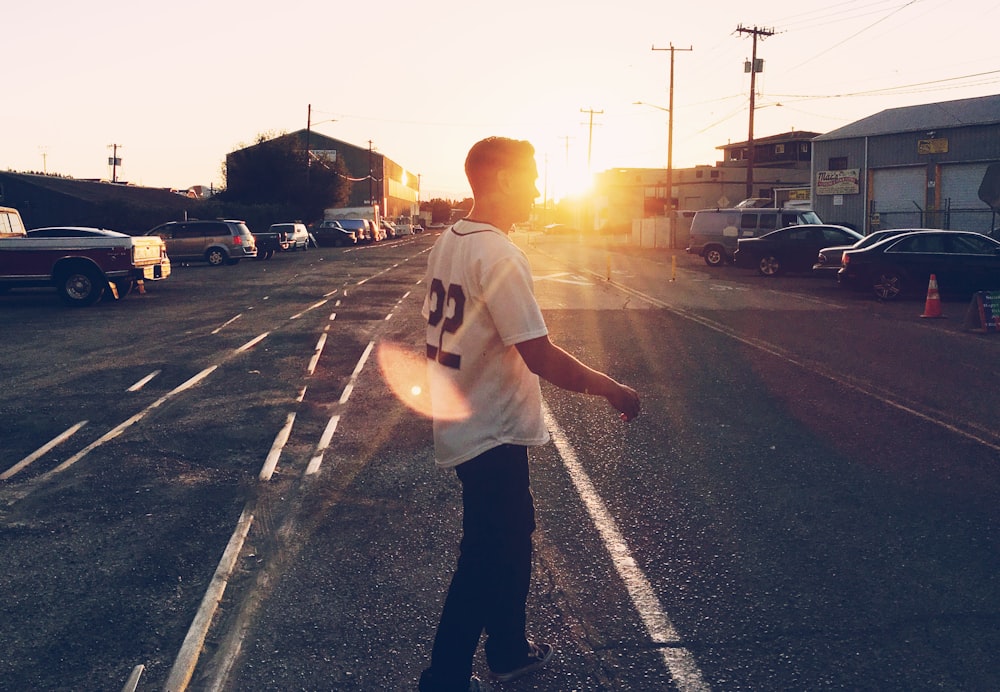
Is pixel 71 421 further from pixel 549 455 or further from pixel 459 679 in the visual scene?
pixel 459 679

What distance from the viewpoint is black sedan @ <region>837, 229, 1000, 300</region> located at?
20750 millimetres

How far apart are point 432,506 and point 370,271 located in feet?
86.9

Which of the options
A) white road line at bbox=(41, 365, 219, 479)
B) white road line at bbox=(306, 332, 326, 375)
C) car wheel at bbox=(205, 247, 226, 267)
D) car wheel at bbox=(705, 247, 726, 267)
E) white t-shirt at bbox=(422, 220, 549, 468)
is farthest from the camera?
car wheel at bbox=(205, 247, 226, 267)

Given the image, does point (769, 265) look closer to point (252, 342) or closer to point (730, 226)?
point (730, 226)

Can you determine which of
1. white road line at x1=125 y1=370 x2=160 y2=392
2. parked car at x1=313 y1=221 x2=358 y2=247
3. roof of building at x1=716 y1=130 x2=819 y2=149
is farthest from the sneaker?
roof of building at x1=716 y1=130 x2=819 y2=149

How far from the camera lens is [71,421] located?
27.8 ft

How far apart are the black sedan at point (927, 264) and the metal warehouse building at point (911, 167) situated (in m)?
16.7

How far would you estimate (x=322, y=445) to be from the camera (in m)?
7.47

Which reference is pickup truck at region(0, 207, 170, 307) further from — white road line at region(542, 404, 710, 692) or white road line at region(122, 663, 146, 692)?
white road line at region(122, 663, 146, 692)

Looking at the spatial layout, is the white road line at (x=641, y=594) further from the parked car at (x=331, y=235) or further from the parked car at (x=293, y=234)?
the parked car at (x=331, y=235)

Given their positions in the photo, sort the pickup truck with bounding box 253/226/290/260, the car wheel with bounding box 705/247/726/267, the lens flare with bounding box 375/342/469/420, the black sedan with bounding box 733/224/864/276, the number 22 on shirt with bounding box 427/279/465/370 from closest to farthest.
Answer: the number 22 on shirt with bounding box 427/279/465/370
the lens flare with bounding box 375/342/469/420
the black sedan with bounding box 733/224/864/276
the car wheel with bounding box 705/247/726/267
the pickup truck with bounding box 253/226/290/260

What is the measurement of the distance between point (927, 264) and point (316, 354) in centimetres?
1460

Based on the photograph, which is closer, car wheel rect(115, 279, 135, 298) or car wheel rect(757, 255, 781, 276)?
car wheel rect(115, 279, 135, 298)

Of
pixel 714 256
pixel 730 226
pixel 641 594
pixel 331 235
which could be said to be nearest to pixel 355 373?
pixel 641 594
